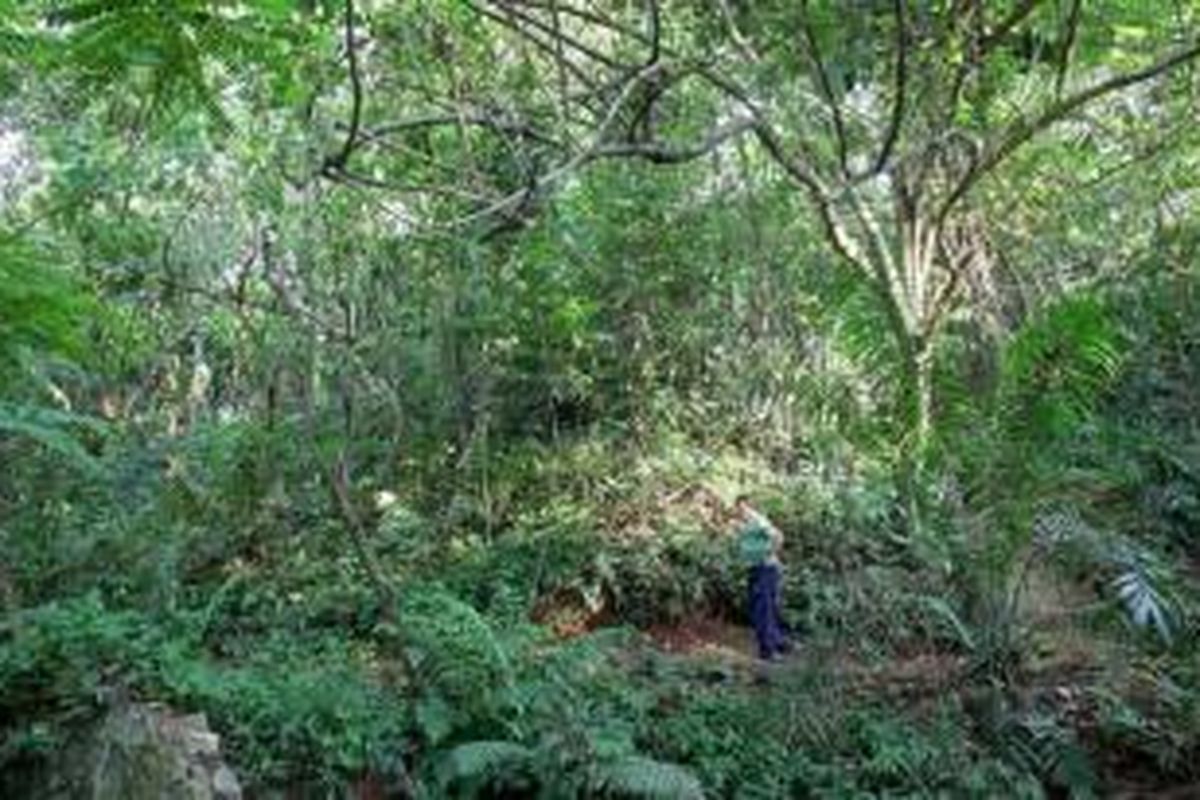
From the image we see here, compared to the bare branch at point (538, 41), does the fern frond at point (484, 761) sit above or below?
below

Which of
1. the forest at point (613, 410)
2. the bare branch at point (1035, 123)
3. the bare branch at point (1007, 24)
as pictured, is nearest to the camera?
the forest at point (613, 410)

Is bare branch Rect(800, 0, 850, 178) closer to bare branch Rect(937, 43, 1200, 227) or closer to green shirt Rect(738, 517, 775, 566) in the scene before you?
bare branch Rect(937, 43, 1200, 227)

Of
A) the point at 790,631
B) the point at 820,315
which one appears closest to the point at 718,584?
the point at 790,631

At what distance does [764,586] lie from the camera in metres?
10.6

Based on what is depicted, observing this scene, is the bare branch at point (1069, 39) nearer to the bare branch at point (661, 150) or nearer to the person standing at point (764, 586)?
the bare branch at point (661, 150)

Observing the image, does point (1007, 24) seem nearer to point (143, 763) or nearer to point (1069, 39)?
point (1069, 39)

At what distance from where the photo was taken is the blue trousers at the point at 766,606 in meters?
10.5

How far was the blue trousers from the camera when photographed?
10.5 metres

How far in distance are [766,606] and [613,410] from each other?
310 centimetres

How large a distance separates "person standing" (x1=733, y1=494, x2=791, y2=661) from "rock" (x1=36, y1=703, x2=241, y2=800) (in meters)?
4.34

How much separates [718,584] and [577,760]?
4.36m

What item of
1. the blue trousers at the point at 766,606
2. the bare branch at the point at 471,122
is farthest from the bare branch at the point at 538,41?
the blue trousers at the point at 766,606

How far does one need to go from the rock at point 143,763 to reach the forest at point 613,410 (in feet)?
0.09

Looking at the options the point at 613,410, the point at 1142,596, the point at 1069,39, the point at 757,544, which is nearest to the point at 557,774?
the point at 1142,596
